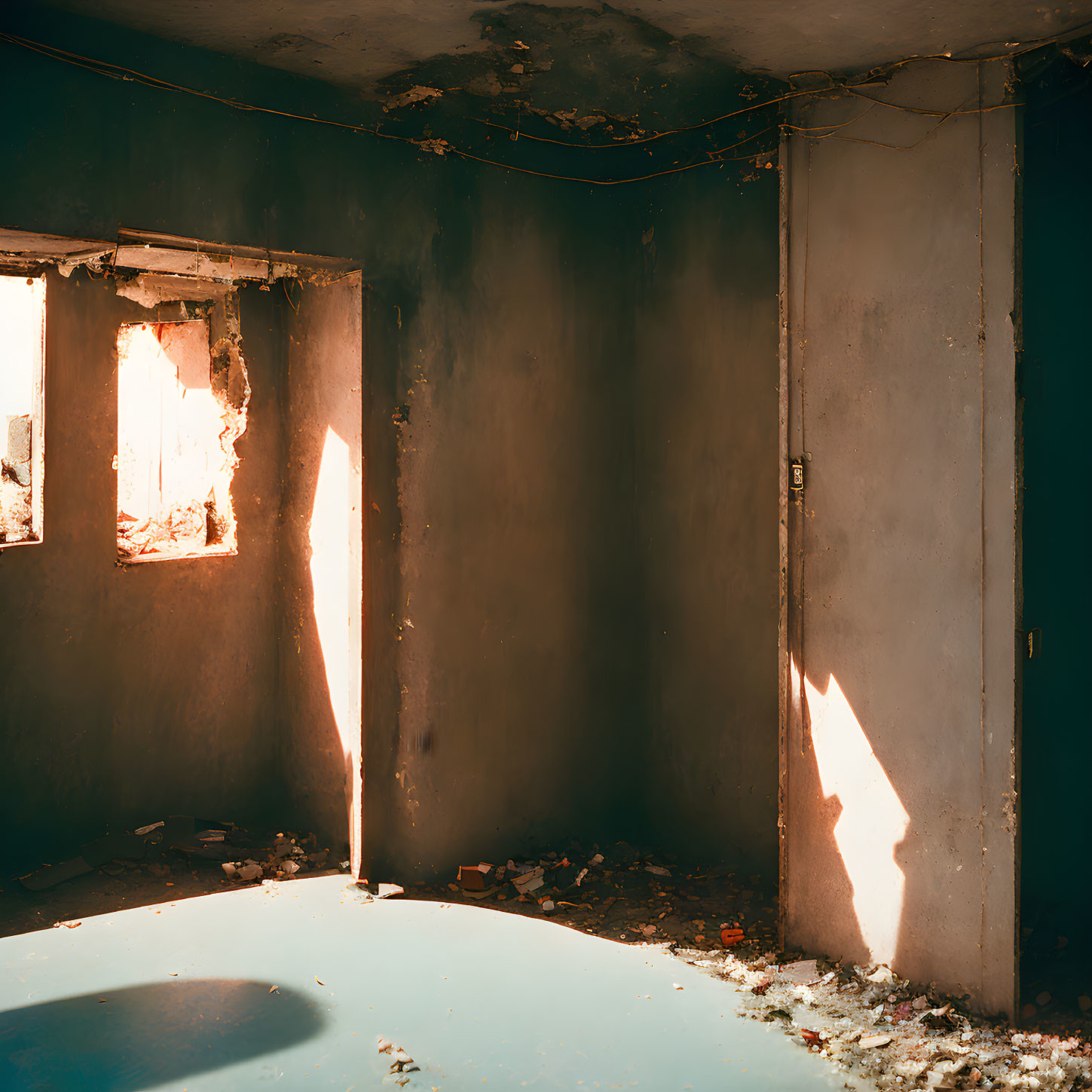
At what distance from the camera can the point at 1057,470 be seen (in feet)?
11.6

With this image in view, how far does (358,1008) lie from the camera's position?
3137 millimetres

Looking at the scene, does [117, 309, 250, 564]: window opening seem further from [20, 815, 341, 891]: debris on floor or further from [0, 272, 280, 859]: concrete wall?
[20, 815, 341, 891]: debris on floor

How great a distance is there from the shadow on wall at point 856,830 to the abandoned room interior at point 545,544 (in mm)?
16

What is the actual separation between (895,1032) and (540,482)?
8.01ft

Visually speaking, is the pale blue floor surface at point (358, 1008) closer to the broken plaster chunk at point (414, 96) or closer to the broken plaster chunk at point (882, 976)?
the broken plaster chunk at point (882, 976)

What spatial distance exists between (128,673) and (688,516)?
259 cm

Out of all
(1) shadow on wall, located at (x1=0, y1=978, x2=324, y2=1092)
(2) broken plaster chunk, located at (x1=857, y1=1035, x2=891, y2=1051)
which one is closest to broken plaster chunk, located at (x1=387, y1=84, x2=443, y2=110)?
(1) shadow on wall, located at (x1=0, y1=978, x2=324, y2=1092)

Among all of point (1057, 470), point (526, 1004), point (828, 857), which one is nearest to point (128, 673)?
point (526, 1004)

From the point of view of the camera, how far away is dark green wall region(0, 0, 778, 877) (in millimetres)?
3949

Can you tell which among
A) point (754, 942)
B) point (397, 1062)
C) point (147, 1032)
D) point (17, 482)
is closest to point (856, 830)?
point (754, 942)

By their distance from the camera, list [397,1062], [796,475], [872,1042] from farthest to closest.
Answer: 1. [796,475]
2. [872,1042]
3. [397,1062]

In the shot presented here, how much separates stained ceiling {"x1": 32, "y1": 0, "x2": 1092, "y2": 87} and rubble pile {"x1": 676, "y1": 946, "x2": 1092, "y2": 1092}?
2931 mm

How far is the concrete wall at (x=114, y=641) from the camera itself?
416cm

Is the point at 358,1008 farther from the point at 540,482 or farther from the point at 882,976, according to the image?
the point at 540,482
